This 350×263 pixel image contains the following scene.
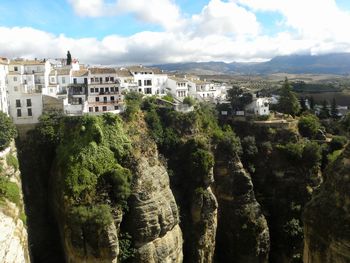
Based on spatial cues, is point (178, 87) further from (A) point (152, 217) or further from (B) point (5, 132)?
(B) point (5, 132)

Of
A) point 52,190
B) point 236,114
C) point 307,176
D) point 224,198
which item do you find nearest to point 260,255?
point 224,198

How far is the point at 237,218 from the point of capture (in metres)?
43.7

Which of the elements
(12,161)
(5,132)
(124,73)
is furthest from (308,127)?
(5,132)

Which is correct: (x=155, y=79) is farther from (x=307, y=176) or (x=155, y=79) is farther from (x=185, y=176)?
(x=307, y=176)

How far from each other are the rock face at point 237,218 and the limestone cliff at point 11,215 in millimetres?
22070

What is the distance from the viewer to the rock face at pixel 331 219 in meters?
22.1

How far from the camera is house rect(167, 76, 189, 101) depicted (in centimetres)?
5853

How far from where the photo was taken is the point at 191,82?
63.6 meters

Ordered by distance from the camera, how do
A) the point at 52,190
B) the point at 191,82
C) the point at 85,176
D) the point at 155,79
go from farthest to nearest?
the point at 191,82
the point at 155,79
the point at 52,190
the point at 85,176

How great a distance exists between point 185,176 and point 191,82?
951 inches

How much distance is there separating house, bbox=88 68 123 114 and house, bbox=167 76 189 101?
485 inches

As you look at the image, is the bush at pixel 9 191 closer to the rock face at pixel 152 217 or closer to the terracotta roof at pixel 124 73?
the rock face at pixel 152 217

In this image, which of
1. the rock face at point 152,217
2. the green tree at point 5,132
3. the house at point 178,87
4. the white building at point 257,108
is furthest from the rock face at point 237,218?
the green tree at point 5,132

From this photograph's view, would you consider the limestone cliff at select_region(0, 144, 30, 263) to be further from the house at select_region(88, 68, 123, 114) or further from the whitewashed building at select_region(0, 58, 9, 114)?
the house at select_region(88, 68, 123, 114)
